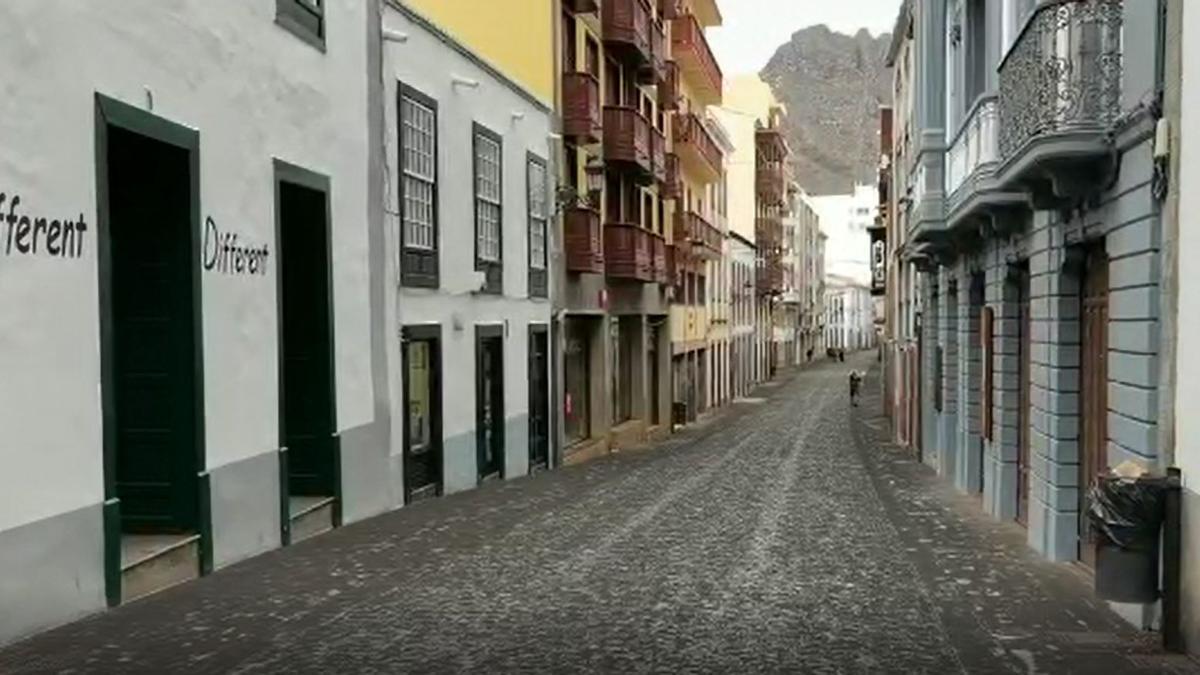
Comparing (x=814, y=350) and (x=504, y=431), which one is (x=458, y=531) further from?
(x=814, y=350)

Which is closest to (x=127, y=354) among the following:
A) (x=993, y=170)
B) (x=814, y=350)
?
(x=993, y=170)

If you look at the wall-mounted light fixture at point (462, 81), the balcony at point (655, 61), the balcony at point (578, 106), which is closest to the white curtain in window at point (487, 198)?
the wall-mounted light fixture at point (462, 81)

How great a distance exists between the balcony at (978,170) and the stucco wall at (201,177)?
6814 millimetres

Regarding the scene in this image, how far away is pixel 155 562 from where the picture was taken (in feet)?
30.6

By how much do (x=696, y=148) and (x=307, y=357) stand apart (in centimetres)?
2923

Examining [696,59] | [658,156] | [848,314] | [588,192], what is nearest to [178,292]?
[588,192]

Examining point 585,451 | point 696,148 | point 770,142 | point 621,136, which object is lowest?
point 585,451

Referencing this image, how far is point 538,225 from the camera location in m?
22.6

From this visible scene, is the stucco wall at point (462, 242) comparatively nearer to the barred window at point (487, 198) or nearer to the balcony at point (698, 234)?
the barred window at point (487, 198)

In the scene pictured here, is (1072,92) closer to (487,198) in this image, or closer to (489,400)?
(487,198)

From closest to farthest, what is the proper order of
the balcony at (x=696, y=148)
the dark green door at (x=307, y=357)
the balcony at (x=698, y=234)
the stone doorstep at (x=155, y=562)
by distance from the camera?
1. the stone doorstep at (x=155, y=562)
2. the dark green door at (x=307, y=357)
3. the balcony at (x=698, y=234)
4. the balcony at (x=696, y=148)

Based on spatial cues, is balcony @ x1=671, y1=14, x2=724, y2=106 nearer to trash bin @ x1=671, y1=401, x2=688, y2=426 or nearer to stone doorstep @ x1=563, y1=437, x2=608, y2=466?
trash bin @ x1=671, y1=401, x2=688, y2=426

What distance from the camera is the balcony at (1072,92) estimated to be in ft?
30.3

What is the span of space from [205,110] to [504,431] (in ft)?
35.6
